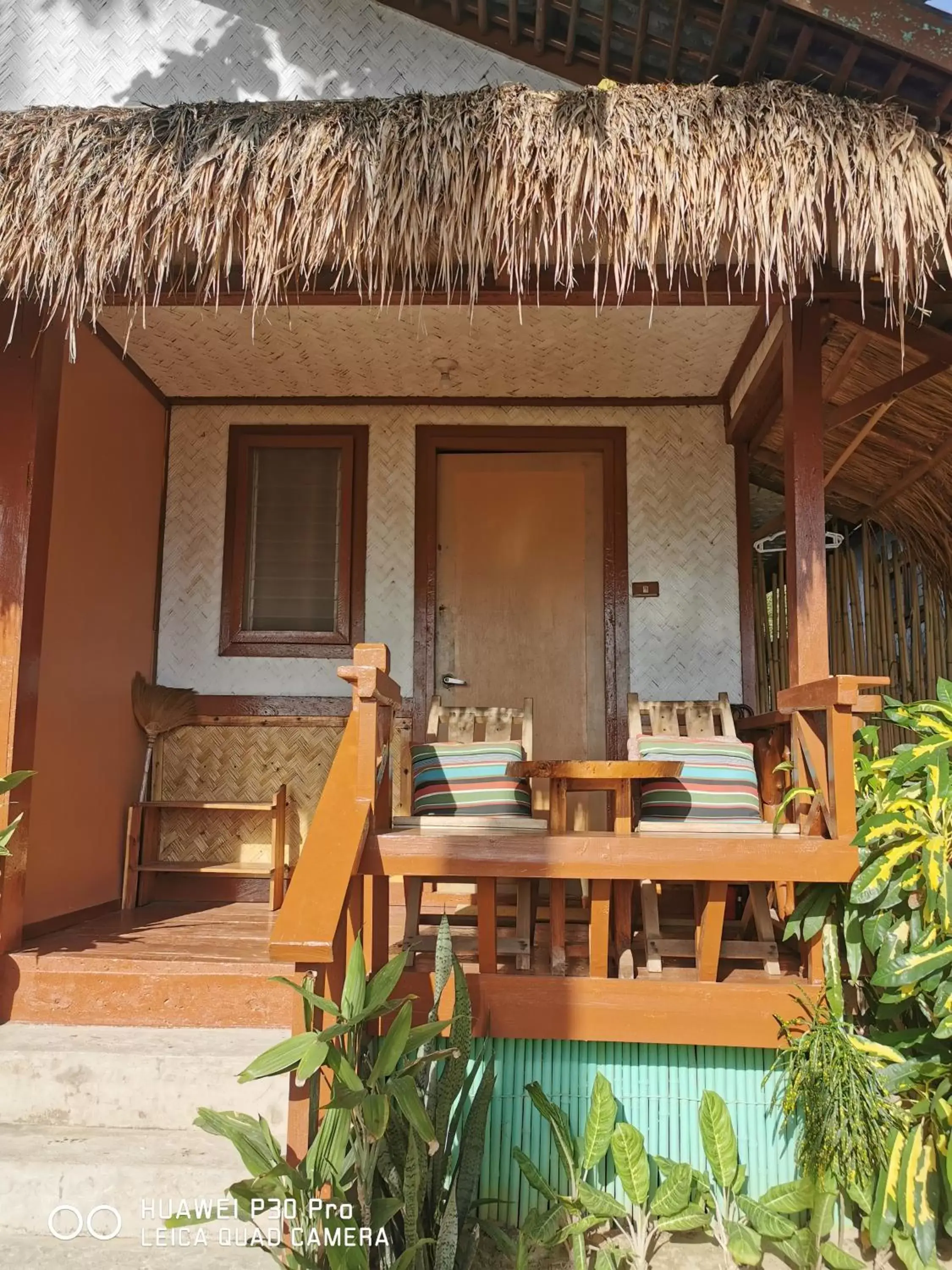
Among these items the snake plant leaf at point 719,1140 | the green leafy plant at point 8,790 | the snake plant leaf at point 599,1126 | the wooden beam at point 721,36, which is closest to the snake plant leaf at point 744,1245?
the snake plant leaf at point 719,1140

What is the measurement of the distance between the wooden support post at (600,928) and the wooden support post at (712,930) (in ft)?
0.91

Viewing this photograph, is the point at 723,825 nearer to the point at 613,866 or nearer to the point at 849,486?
the point at 613,866

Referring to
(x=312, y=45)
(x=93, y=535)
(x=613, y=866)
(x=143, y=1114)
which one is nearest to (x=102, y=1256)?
(x=143, y=1114)

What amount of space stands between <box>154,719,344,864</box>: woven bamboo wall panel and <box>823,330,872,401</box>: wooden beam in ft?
9.87

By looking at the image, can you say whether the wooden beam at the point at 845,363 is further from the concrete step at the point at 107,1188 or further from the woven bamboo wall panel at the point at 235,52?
the concrete step at the point at 107,1188

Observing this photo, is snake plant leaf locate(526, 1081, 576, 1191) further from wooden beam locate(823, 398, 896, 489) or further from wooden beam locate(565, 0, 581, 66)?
wooden beam locate(565, 0, 581, 66)

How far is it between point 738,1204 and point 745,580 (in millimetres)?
3141

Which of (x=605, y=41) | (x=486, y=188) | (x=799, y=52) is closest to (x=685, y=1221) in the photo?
(x=486, y=188)

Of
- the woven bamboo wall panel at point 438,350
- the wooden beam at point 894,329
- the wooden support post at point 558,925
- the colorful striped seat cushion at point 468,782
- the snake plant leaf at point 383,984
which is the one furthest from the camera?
the woven bamboo wall panel at point 438,350

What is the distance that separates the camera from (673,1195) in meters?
2.46

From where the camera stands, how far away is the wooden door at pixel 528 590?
16.4 ft

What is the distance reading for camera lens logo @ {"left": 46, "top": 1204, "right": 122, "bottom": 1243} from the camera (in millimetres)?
2340

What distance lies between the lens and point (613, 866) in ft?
8.86

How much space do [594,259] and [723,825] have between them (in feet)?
6.33
